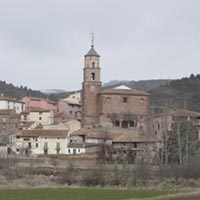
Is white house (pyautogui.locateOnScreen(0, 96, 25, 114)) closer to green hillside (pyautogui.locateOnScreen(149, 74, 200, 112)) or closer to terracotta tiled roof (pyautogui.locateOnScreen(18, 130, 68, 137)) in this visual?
terracotta tiled roof (pyautogui.locateOnScreen(18, 130, 68, 137))

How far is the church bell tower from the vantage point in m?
82.4

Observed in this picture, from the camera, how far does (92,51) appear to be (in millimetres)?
87000

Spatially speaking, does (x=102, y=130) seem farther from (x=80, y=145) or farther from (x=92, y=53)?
(x=92, y=53)

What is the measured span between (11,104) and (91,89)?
24.4m

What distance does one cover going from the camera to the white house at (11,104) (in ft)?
334

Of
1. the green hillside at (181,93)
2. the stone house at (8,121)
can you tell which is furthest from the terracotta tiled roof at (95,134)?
the green hillside at (181,93)

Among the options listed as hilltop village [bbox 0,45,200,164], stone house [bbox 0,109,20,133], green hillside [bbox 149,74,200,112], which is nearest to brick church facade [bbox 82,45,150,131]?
hilltop village [bbox 0,45,200,164]

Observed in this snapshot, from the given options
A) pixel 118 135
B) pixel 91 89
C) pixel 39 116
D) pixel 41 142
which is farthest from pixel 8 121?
pixel 118 135

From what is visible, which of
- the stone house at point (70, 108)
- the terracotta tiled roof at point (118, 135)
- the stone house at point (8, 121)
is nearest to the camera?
the terracotta tiled roof at point (118, 135)

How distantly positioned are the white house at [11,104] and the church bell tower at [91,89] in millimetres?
22113

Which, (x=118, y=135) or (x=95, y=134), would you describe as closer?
(x=118, y=135)

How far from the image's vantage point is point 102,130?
7581 cm

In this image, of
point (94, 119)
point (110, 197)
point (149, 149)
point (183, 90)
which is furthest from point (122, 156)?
point (183, 90)

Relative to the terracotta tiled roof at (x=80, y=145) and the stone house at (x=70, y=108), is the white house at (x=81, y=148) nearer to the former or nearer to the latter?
the terracotta tiled roof at (x=80, y=145)
